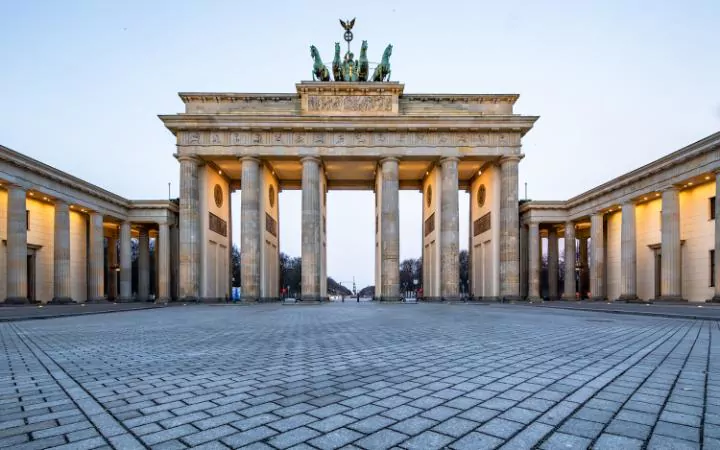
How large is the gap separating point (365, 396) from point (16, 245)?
3158 centimetres

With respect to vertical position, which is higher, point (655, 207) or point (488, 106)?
point (488, 106)

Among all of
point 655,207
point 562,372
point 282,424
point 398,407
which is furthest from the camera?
point 655,207

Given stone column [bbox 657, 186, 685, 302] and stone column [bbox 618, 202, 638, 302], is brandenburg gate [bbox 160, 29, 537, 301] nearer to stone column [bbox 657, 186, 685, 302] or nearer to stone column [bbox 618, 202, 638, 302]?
stone column [bbox 618, 202, 638, 302]

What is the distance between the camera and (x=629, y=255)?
31938 millimetres

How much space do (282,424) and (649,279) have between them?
3858 cm

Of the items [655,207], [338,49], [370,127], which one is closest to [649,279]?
[655,207]

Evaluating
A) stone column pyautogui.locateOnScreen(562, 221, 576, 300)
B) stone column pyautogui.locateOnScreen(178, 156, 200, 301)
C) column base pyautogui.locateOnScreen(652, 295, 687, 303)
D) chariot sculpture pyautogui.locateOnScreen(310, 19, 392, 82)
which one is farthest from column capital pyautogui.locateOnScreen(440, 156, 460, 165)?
→ stone column pyautogui.locateOnScreen(178, 156, 200, 301)

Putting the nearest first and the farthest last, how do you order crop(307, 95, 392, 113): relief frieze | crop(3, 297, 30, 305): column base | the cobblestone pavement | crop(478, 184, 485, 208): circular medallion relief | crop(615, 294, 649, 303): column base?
the cobblestone pavement
crop(3, 297, 30, 305): column base
crop(615, 294, 649, 303): column base
crop(307, 95, 392, 113): relief frieze
crop(478, 184, 485, 208): circular medallion relief

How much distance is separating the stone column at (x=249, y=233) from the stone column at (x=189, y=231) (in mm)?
3790

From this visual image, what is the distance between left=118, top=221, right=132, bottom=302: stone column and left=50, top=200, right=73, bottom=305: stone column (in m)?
7.82

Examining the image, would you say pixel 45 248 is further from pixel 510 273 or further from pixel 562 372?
pixel 562 372

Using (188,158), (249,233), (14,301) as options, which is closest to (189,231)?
(249,233)

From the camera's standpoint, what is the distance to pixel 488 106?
1459 inches

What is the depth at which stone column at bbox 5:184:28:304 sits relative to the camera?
26.8m
